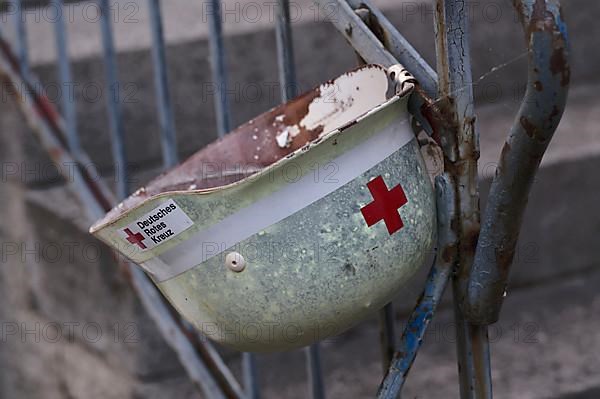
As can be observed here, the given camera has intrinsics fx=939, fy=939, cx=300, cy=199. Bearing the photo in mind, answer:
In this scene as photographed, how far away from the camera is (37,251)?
6.64ft

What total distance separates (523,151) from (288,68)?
46 cm

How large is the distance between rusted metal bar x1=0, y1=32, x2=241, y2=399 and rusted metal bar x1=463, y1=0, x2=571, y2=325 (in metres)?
0.65

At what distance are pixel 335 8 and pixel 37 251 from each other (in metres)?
1.13

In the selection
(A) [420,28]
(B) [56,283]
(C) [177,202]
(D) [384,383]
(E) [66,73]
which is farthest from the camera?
(A) [420,28]

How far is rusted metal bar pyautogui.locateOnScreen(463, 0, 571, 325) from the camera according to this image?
86cm

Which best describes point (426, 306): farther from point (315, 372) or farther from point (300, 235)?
point (315, 372)

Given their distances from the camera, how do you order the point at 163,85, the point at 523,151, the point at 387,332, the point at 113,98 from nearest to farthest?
the point at 523,151
the point at 387,332
the point at 163,85
the point at 113,98

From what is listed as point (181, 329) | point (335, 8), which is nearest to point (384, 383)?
point (335, 8)

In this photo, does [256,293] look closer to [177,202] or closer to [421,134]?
[177,202]

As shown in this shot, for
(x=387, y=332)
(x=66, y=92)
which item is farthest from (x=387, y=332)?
(x=66, y=92)

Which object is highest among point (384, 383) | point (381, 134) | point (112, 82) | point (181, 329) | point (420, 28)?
point (420, 28)

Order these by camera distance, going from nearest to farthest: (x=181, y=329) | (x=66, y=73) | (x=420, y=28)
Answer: (x=181, y=329), (x=66, y=73), (x=420, y=28)

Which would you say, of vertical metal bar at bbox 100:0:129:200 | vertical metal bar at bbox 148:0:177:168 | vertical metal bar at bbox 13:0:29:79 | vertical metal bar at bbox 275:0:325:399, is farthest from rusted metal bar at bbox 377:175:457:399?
vertical metal bar at bbox 13:0:29:79

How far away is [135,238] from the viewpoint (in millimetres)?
986
